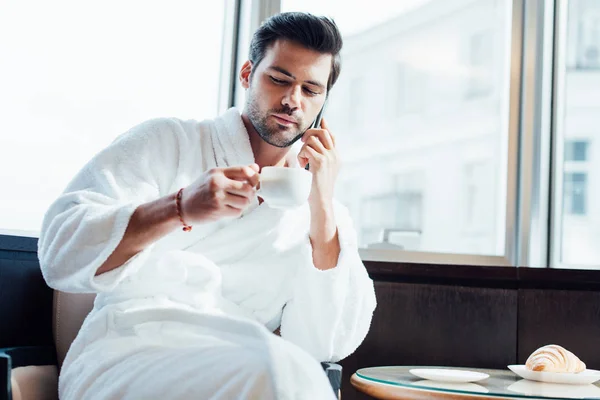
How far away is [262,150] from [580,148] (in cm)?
122

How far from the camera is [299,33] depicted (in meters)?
1.82

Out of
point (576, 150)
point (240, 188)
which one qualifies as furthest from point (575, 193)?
point (240, 188)

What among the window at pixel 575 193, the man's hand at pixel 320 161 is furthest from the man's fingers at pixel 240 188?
the window at pixel 575 193

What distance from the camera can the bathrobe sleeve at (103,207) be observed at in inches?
56.1

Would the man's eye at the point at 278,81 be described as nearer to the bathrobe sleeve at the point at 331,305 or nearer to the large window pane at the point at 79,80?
the bathrobe sleeve at the point at 331,305

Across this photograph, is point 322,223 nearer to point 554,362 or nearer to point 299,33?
point 299,33

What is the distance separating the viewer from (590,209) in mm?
2553

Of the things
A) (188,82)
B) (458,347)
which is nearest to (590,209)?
(458,347)

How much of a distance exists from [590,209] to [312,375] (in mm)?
1686

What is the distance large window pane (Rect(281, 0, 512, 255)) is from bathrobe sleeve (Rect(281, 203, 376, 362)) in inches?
31.6

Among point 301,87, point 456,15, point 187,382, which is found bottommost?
point 187,382

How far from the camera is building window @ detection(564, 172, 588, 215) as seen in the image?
8.36 feet

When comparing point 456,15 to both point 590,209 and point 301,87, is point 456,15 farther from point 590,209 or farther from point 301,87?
point 301,87

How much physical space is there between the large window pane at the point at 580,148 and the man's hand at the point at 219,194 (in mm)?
1498
